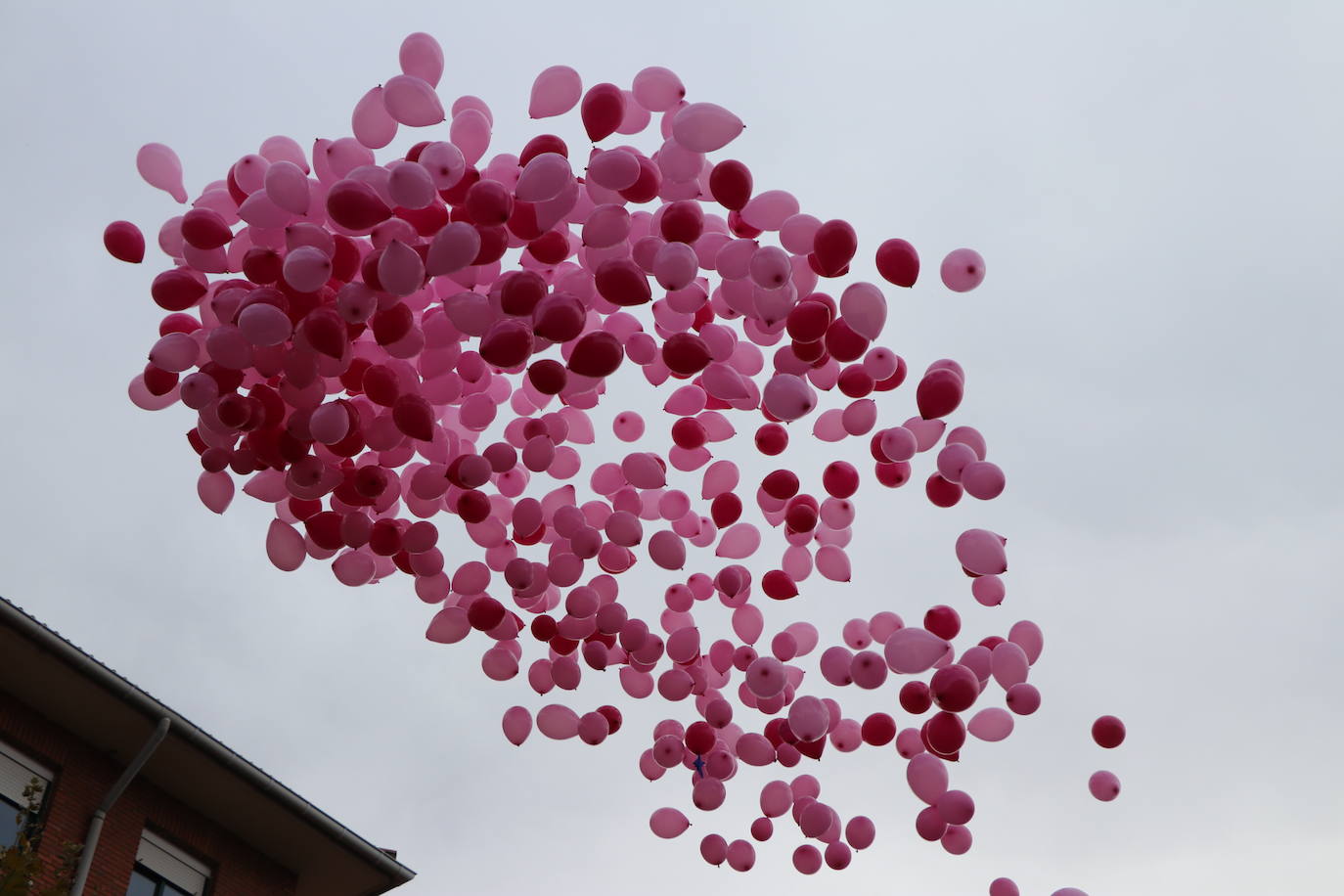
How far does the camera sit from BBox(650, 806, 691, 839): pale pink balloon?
6.56 meters

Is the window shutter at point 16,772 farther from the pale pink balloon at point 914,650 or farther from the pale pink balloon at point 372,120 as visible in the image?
the pale pink balloon at point 914,650

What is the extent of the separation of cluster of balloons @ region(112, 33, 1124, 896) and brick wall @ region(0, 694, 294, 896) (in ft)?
15.7

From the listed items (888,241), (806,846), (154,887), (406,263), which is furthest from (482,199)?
(154,887)

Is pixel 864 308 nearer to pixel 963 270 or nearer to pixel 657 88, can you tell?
pixel 963 270

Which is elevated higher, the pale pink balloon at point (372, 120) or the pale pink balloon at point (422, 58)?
the pale pink balloon at point (422, 58)

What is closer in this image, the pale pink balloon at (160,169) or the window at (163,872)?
the pale pink balloon at (160,169)

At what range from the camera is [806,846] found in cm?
665

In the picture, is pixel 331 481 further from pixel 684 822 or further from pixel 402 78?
pixel 684 822

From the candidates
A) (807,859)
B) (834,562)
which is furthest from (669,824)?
(834,562)

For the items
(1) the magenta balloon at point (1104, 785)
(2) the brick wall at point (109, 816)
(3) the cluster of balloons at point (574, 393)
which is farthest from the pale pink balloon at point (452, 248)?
(2) the brick wall at point (109, 816)

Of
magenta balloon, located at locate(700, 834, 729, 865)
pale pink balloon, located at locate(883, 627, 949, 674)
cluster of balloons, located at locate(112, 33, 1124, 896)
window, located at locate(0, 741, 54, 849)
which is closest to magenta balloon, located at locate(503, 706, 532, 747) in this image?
cluster of balloons, located at locate(112, 33, 1124, 896)

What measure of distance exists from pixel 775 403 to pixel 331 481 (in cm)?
206

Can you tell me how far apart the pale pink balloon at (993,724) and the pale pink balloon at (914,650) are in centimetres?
45

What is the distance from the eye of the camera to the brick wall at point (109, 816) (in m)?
9.13
